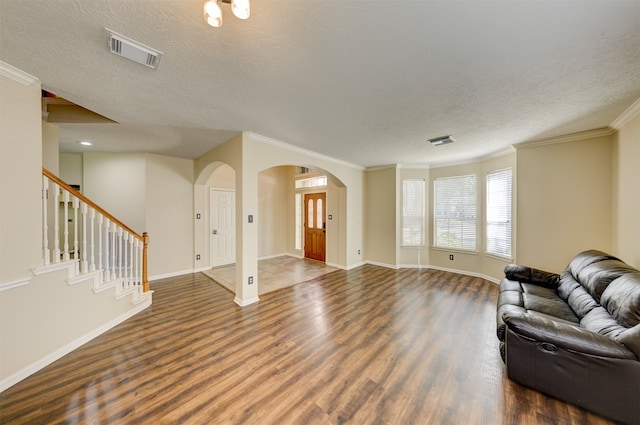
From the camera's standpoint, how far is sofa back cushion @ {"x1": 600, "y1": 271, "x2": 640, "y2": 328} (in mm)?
1618

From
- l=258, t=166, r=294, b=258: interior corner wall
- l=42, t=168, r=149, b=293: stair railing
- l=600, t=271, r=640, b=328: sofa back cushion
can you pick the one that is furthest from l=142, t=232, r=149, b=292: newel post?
l=600, t=271, r=640, b=328: sofa back cushion

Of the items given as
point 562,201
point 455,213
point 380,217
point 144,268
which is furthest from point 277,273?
point 562,201

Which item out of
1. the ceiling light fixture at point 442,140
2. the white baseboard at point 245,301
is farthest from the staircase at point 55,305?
the ceiling light fixture at point 442,140

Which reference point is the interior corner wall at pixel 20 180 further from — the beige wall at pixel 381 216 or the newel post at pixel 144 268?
the beige wall at pixel 381 216

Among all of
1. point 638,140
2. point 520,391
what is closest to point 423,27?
point 520,391

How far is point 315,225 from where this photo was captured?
21.5 feet

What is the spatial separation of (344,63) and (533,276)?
374 centimetres

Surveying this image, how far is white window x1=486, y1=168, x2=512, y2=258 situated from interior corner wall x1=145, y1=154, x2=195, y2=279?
648cm

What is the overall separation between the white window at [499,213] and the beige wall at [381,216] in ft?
6.01

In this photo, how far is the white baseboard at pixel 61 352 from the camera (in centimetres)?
185

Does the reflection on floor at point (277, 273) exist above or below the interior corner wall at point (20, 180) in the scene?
below

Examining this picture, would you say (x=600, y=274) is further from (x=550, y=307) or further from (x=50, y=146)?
(x=50, y=146)

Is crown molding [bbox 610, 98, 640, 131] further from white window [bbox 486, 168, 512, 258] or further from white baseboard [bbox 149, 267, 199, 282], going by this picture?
white baseboard [bbox 149, 267, 199, 282]

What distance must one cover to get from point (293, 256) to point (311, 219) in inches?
52.2
